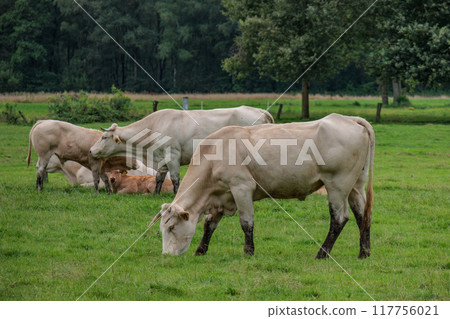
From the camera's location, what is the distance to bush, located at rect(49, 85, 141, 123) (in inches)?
1280

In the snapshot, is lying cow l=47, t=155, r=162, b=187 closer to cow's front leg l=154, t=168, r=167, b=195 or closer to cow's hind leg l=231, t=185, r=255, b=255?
cow's front leg l=154, t=168, r=167, b=195

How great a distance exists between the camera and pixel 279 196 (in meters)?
9.09

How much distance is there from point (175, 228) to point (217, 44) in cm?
6718

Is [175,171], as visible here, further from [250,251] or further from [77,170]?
[250,251]

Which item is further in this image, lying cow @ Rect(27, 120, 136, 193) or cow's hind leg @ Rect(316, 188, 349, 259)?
lying cow @ Rect(27, 120, 136, 193)

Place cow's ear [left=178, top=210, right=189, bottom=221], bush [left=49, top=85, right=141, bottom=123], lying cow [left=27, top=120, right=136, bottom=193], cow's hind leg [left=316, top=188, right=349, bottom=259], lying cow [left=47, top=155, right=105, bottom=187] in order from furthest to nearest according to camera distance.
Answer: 1. bush [left=49, top=85, right=141, bottom=123]
2. lying cow [left=47, top=155, right=105, bottom=187]
3. lying cow [left=27, top=120, right=136, bottom=193]
4. cow's hind leg [left=316, top=188, right=349, bottom=259]
5. cow's ear [left=178, top=210, right=189, bottom=221]

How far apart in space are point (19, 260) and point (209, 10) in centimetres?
6744

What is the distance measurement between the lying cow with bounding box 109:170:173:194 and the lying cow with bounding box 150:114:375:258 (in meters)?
5.15

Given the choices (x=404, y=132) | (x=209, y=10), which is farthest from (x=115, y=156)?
(x=209, y=10)

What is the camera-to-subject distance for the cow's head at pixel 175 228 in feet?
27.9

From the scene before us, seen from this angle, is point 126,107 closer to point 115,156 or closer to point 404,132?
point 404,132

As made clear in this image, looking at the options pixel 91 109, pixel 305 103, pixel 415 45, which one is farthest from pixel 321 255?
pixel 305 103

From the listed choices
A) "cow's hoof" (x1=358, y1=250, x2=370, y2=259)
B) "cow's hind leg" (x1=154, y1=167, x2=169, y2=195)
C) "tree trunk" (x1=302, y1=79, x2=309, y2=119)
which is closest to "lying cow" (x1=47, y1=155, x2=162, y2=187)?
"cow's hind leg" (x1=154, y1=167, x2=169, y2=195)

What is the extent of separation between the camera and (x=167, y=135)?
1381cm
